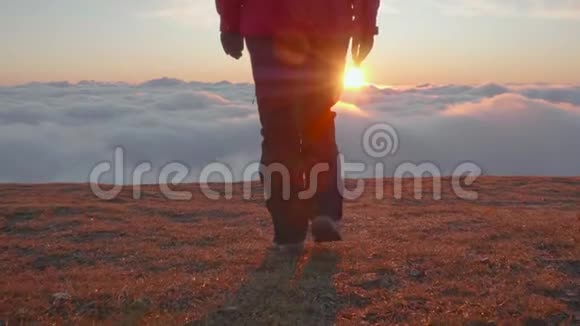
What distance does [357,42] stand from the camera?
4.10 meters

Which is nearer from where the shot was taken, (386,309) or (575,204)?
(386,309)

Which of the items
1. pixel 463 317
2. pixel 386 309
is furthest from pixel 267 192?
pixel 463 317

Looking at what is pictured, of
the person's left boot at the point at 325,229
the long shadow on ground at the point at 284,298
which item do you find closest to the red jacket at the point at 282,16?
the person's left boot at the point at 325,229

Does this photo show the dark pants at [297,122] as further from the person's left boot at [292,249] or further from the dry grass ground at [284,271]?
the dry grass ground at [284,271]

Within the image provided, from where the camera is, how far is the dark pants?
12.5ft

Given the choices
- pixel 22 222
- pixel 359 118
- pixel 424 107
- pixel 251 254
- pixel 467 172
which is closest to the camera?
pixel 251 254

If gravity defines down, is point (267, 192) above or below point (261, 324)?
above

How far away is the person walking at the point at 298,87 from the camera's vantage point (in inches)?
149

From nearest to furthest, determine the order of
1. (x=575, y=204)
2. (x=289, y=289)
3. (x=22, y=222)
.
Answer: (x=289, y=289) → (x=22, y=222) → (x=575, y=204)

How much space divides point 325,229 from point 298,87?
94 centimetres

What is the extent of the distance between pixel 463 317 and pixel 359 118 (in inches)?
5916

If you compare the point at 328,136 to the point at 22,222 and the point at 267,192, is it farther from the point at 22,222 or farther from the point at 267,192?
the point at 22,222

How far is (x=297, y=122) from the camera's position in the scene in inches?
153

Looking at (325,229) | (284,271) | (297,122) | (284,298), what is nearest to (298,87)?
(297,122)
